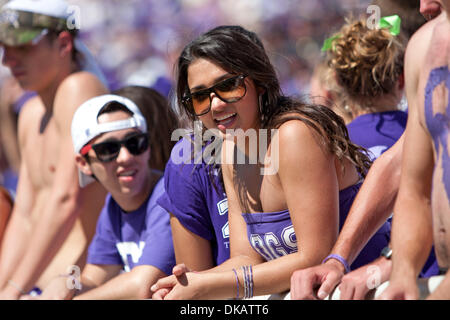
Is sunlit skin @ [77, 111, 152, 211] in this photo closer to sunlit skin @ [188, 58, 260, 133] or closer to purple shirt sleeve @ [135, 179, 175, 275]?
purple shirt sleeve @ [135, 179, 175, 275]

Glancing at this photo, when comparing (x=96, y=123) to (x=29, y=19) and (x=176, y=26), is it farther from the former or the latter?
(x=176, y=26)

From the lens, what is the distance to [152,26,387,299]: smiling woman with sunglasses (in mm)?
2006

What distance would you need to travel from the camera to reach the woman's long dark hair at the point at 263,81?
212 centimetres

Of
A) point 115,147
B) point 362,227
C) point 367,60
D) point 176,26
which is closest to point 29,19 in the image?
point 115,147

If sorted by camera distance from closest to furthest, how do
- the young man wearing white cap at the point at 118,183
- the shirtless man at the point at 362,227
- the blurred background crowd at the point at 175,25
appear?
the shirtless man at the point at 362,227
the young man wearing white cap at the point at 118,183
the blurred background crowd at the point at 175,25

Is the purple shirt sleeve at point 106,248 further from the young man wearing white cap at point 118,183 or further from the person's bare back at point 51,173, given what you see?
the person's bare back at point 51,173

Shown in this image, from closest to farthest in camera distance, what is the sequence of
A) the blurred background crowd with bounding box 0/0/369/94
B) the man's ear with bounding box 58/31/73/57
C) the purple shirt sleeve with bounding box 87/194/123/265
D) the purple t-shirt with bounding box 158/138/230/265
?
the purple t-shirt with bounding box 158/138/230/265 → the purple shirt sleeve with bounding box 87/194/123/265 → the man's ear with bounding box 58/31/73/57 → the blurred background crowd with bounding box 0/0/369/94

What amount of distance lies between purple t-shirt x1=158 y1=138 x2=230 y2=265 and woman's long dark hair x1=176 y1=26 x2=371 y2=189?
0.89ft

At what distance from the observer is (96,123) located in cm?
300

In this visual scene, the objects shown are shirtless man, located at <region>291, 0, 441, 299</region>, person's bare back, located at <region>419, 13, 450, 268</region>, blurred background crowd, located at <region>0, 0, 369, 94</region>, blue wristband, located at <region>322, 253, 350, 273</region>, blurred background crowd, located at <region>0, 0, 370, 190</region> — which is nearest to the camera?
person's bare back, located at <region>419, 13, 450, 268</region>

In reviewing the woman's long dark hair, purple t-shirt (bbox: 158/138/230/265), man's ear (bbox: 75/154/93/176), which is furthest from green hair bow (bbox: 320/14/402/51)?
man's ear (bbox: 75/154/93/176)

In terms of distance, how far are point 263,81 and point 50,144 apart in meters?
2.01

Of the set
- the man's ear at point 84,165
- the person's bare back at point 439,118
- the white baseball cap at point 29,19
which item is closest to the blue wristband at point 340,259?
the person's bare back at point 439,118

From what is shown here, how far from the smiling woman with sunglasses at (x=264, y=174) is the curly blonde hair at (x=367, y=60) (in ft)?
2.24
